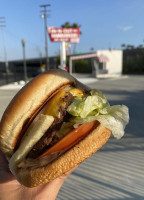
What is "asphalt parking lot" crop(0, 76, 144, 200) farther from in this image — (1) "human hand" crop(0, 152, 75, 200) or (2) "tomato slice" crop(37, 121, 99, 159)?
(2) "tomato slice" crop(37, 121, 99, 159)

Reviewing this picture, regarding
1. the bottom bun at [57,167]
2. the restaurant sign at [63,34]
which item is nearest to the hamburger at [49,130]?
the bottom bun at [57,167]

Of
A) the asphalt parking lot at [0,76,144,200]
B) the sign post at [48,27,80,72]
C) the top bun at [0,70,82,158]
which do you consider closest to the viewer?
the top bun at [0,70,82,158]

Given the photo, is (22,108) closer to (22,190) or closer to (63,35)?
(22,190)

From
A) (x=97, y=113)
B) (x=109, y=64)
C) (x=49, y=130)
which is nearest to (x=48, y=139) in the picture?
(x=49, y=130)

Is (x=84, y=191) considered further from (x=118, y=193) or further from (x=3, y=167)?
(x=3, y=167)

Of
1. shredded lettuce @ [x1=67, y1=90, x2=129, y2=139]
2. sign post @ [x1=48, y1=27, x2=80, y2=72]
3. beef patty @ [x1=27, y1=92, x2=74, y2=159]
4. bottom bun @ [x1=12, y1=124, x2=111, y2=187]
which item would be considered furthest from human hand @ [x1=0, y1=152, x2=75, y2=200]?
sign post @ [x1=48, y1=27, x2=80, y2=72]

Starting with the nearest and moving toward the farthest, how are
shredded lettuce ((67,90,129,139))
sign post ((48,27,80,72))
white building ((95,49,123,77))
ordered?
shredded lettuce ((67,90,129,139)) < sign post ((48,27,80,72)) < white building ((95,49,123,77))
